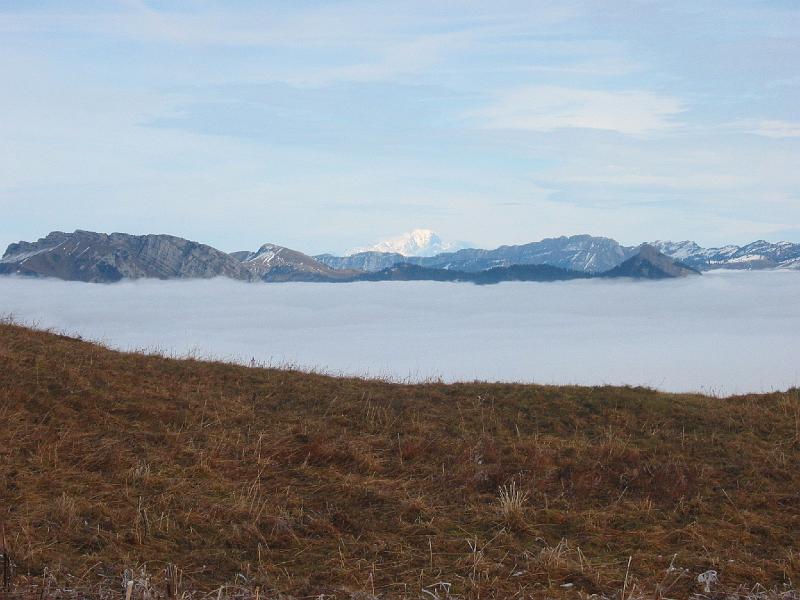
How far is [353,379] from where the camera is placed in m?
20.6

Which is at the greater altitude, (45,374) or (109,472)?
(45,374)

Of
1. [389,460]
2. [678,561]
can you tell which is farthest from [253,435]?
[678,561]

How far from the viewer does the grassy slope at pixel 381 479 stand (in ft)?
30.3

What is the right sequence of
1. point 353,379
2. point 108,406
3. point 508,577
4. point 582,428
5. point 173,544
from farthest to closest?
point 353,379
point 582,428
point 108,406
point 173,544
point 508,577

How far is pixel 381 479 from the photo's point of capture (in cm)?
1274

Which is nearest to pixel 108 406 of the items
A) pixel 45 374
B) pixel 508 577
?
pixel 45 374

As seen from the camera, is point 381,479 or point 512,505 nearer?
point 512,505

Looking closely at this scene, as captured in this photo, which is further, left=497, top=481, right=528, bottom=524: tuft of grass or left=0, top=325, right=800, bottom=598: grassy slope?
left=497, top=481, right=528, bottom=524: tuft of grass

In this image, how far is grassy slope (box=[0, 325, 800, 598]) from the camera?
9.23m

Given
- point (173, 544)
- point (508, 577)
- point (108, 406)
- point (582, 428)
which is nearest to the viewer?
point (508, 577)

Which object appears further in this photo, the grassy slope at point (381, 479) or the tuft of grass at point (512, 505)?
the tuft of grass at point (512, 505)

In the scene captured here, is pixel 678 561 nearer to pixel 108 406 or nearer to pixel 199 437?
pixel 199 437

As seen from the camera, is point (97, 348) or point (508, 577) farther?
point (97, 348)

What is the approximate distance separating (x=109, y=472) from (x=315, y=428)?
4489mm
